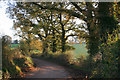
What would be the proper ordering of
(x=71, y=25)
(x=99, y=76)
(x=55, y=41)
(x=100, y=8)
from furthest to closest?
(x=55, y=41), (x=71, y=25), (x=100, y=8), (x=99, y=76)

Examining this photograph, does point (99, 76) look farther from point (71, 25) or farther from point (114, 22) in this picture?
point (71, 25)

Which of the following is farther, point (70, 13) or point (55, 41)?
point (55, 41)

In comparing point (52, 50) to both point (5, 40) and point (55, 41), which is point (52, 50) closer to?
point (55, 41)

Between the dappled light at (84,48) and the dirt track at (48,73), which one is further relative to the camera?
the dirt track at (48,73)

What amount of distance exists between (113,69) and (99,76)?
148 cm

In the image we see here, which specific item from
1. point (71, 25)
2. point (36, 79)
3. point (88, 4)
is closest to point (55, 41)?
point (71, 25)

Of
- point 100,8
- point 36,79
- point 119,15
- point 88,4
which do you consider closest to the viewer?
point 36,79

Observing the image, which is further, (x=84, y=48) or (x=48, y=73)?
(x=84, y=48)

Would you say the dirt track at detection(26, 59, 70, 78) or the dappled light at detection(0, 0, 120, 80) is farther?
the dirt track at detection(26, 59, 70, 78)

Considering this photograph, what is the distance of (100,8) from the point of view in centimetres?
1183

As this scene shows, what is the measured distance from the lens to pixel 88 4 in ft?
47.3

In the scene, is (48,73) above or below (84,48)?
below

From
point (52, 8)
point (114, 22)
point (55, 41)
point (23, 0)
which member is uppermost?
point (23, 0)

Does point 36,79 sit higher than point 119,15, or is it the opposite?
point 119,15
